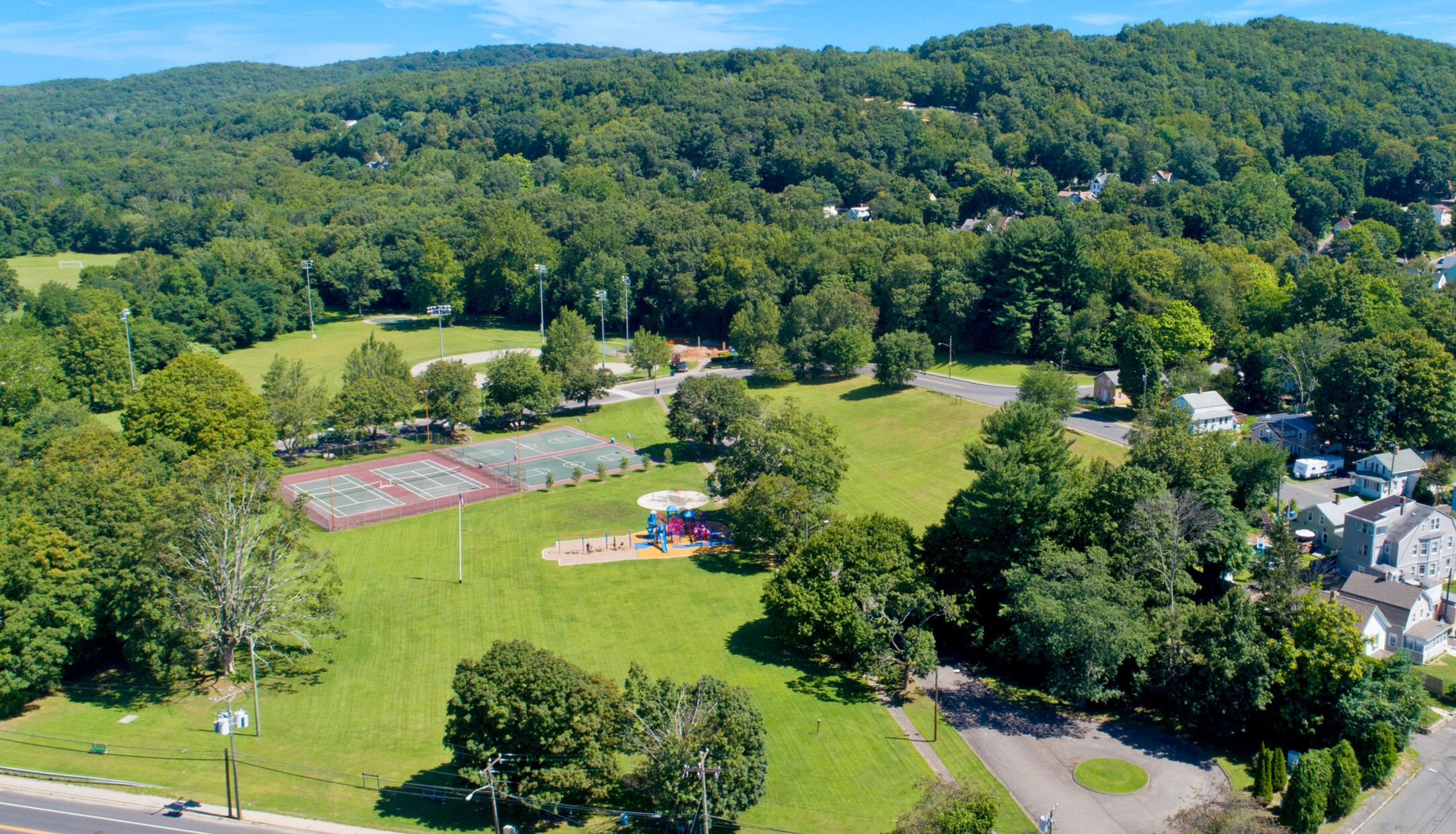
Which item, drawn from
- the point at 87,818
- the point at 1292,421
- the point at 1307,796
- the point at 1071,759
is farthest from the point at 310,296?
the point at 1307,796

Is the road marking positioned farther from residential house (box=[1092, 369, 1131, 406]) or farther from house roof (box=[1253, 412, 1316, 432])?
residential house (box=[1092, 369, 1131, 406])

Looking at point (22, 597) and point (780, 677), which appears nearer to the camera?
point (22, 597)

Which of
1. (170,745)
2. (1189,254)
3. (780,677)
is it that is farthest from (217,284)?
(1189,254)

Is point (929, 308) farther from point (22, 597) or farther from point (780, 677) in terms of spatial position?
point (22, 597)

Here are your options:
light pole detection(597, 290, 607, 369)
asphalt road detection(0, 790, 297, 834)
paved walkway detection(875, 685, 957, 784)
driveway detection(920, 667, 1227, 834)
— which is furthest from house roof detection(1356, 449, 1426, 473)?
asphalt road detection(0, 790, 297, 834)

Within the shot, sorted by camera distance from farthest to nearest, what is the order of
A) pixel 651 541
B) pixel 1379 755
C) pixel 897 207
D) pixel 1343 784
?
pixel 897 207 < pixel 651 541 < pixel 1379 755 < pixel 1343 784

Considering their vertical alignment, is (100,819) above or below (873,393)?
below

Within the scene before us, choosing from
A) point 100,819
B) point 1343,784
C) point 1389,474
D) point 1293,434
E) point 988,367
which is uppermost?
point 988,367

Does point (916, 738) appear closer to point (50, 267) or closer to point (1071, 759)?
point (1071, 759)
